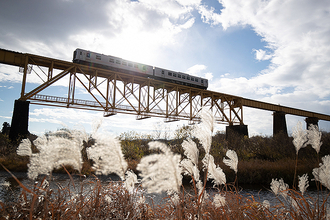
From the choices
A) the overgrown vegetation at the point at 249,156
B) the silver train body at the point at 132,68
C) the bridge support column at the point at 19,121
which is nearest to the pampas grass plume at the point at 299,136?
the overgrown vegetation at the point at 249,156

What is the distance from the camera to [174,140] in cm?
1295

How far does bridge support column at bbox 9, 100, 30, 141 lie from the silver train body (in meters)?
5.61

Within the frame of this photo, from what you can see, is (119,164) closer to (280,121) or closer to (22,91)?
(22,91)

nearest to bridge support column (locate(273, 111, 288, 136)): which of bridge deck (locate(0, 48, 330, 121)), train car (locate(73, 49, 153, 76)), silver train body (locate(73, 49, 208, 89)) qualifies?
bridge deck (locate(0, 48, 330, 121))

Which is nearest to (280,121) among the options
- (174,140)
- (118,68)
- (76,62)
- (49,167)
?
(174,140)

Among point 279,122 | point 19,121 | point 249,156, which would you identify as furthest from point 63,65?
point 279,122

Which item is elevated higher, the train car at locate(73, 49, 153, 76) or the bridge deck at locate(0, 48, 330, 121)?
the train car at locate(73, 49, 153, 76)

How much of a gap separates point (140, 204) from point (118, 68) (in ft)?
55.4

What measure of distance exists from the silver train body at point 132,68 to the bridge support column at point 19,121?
5.61 m

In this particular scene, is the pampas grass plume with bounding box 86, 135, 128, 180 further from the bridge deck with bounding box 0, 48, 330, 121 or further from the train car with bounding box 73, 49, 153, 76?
the train car with bounding box 73, 49, 153, 76

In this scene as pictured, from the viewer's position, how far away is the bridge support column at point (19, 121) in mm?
11500

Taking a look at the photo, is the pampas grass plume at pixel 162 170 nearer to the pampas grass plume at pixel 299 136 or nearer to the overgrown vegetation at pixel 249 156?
the pampas grass plume at pixel 299 136

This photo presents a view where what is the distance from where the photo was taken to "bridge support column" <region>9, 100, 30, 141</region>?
37.7 feet

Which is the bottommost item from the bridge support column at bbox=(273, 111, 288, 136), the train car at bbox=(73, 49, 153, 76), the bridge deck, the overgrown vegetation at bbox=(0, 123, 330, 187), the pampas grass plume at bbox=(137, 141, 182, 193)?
the overgrown vegetation at bbox=(0, 123, 330, 187)
